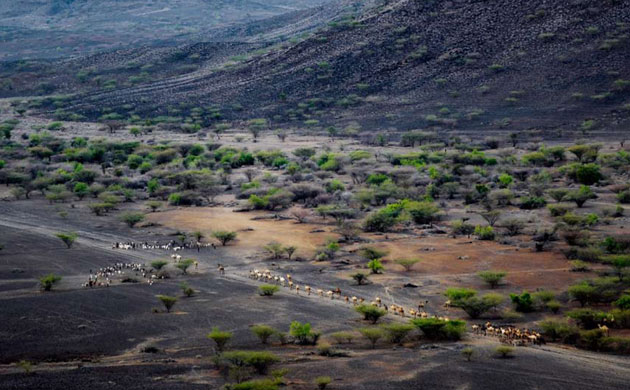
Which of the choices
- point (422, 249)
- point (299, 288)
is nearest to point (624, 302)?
point (299, 288)

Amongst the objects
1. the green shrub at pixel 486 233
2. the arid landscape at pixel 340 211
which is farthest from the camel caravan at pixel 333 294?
the green shrub at pixel 486 233

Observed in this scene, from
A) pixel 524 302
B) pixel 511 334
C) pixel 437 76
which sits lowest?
pixel 511 334

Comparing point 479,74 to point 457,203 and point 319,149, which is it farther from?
point 457,203

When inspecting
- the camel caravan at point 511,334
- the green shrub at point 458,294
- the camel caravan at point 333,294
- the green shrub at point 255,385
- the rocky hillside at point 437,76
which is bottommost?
the camel caravan at point 511,334

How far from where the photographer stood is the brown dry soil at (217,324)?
24.7 m

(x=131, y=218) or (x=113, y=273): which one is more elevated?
(x=131, y=218)

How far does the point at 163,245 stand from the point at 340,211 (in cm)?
1091

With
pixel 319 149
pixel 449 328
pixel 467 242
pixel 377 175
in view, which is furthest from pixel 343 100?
pixel 449 328

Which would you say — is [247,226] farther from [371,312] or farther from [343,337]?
[343,337]

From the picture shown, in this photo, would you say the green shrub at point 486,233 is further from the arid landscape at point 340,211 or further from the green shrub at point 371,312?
the green shrub at point 371,312

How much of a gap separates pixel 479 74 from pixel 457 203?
4887 cm

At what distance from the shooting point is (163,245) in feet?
144

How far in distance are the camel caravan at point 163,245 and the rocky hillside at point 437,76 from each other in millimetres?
50195

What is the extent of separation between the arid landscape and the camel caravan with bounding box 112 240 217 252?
23cm
